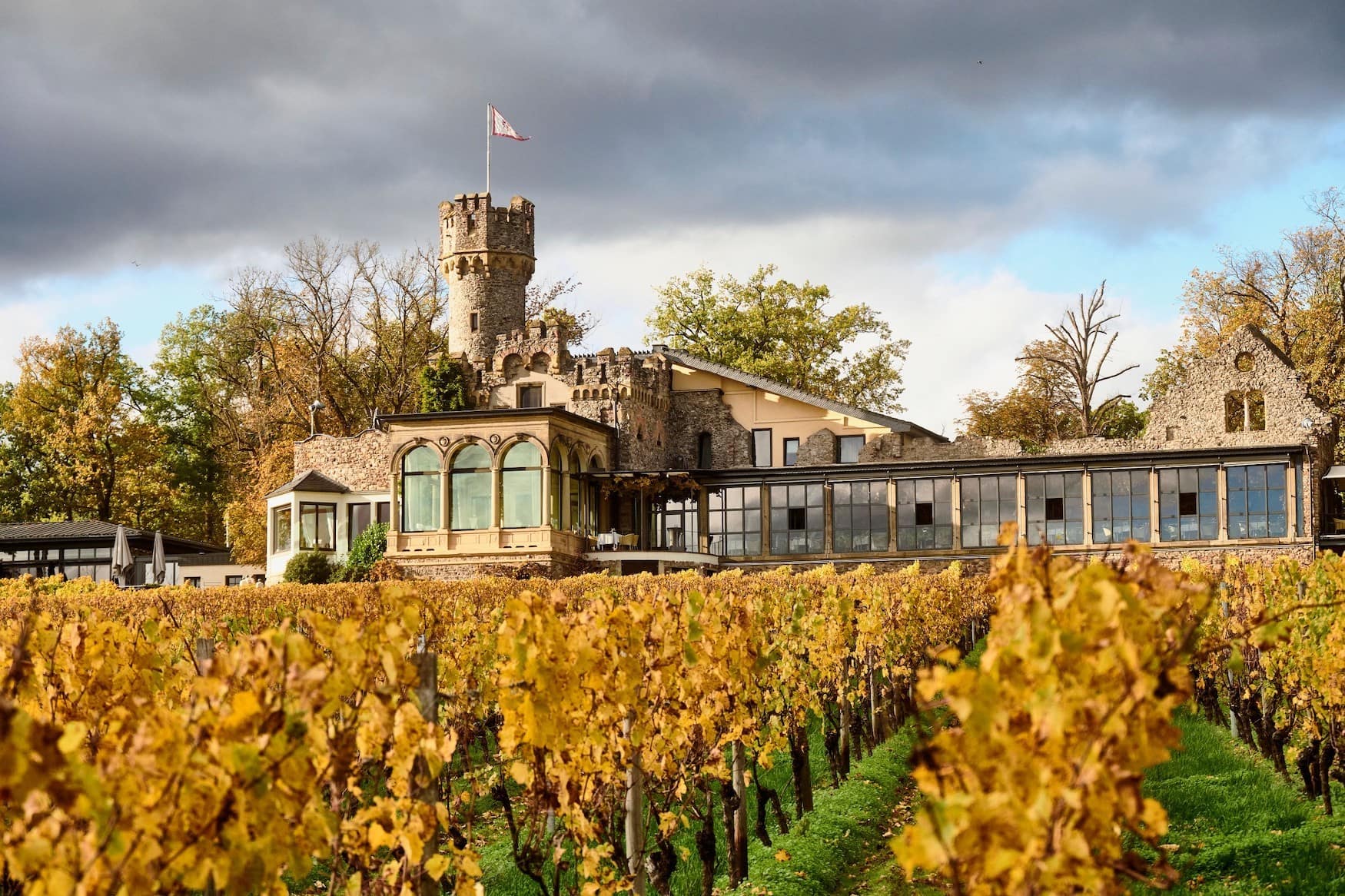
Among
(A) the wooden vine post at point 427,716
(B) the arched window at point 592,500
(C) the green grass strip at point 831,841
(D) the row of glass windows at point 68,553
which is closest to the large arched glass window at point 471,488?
(B) the arched window at point 592,500

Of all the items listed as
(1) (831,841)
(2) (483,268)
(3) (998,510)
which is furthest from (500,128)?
(1) (831,841)

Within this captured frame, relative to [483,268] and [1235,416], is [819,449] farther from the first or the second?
[483,268]

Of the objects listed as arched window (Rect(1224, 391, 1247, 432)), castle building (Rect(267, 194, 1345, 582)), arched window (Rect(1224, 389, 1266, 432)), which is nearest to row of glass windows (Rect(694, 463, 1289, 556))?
castle building (Rect(267, 194, 1345, 582))

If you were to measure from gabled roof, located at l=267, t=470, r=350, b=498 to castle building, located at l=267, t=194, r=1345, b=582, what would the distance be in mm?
102

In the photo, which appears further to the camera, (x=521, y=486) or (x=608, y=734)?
(x=521, y=486)

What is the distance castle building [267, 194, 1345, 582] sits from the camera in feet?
132

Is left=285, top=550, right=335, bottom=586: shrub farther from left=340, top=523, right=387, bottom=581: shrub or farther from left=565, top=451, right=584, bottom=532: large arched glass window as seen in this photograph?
left=565, top=451, right=584, bottom=532: large arched glass window

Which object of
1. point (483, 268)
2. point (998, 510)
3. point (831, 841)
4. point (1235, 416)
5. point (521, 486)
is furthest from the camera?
point (483, 268)

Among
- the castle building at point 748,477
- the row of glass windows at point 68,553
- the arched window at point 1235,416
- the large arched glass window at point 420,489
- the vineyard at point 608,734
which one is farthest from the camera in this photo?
the row of glass windows at point 68,553

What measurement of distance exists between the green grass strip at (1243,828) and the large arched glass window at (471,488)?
1116 inches

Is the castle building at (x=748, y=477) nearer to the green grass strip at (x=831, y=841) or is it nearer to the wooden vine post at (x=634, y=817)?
the green grass strip at (x=831, y=841)

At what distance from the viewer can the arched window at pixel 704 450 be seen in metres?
49.8

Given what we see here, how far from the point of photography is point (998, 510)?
4247cm

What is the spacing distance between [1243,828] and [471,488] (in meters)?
32.0
